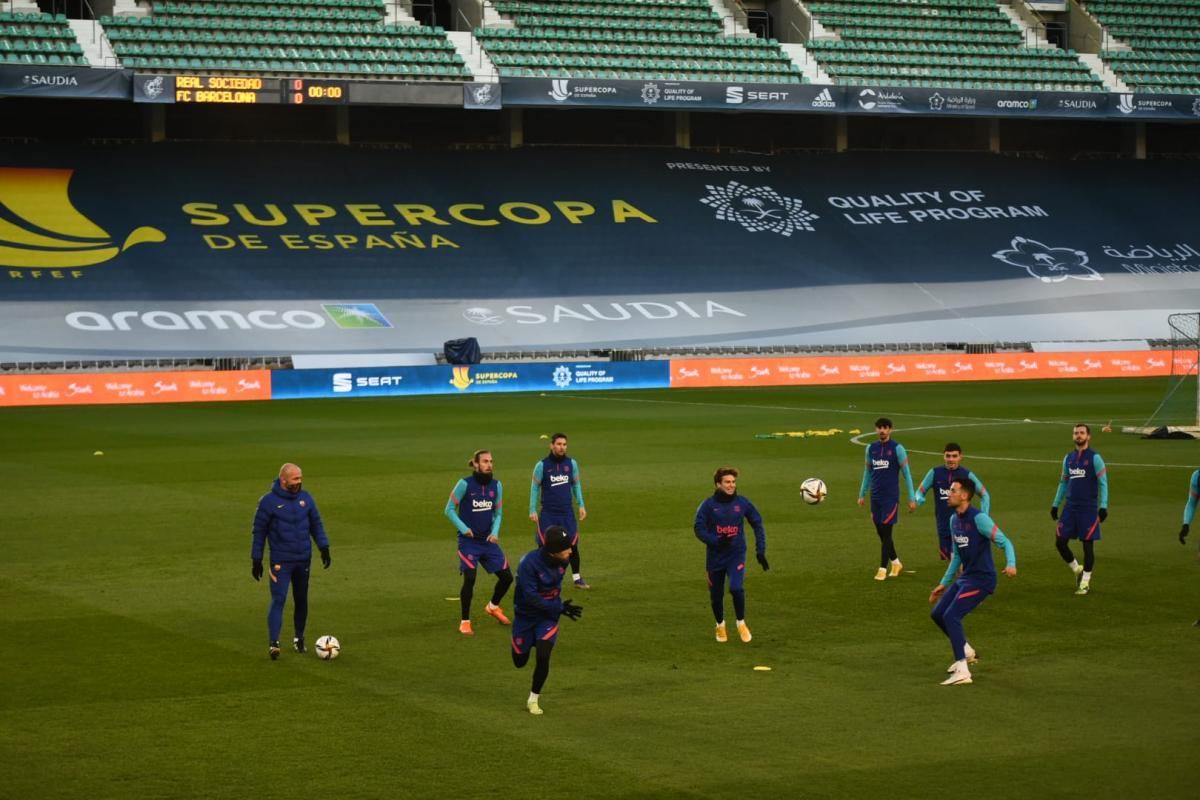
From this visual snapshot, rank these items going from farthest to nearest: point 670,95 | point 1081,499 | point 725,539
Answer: point 670,95 < point 1081,499 < point 725,539

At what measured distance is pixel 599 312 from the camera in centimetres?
5397

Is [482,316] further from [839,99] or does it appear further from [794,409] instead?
[839,99]

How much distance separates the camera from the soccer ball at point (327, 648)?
14.5 metres

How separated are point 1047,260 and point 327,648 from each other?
50.8m

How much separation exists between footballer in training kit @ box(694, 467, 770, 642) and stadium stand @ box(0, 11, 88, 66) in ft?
136

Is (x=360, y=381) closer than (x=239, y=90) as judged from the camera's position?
Yes

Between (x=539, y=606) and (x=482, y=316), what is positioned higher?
(x=539, y=606)

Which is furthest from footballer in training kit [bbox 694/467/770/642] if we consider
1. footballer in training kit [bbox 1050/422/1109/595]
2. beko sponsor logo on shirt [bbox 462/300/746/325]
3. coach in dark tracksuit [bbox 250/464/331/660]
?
beko sponsor logo on shirt [bbox 462/300/746/325]

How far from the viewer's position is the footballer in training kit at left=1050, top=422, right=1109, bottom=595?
18.1 m

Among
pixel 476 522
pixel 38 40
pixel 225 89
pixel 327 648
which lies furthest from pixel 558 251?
pixel 327 648

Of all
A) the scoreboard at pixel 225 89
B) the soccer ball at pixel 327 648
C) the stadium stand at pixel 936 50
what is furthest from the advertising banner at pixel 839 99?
the soccer ball at pixel 327 648

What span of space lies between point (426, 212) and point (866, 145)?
19646mm

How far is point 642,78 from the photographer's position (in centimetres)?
5684

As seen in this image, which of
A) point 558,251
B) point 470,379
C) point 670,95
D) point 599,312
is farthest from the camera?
point 670,95
